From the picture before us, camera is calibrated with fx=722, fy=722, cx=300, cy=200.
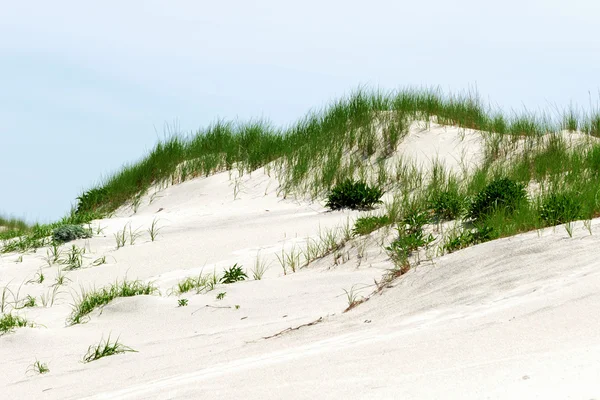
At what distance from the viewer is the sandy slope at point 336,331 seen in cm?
352

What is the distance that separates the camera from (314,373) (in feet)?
12.6

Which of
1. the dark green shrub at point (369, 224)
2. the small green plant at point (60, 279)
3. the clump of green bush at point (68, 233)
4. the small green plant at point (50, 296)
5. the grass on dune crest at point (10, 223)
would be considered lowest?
the grass on dune crest at point (10, 223)

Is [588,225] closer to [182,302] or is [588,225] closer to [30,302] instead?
[182,302]

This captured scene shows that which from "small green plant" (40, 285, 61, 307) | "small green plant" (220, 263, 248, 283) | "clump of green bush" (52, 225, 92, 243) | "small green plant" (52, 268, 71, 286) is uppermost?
"clump of green bush" (52, 225, 92, 243)

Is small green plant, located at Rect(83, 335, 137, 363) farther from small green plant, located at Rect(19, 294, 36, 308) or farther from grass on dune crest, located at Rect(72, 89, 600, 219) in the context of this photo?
grass on dune crest, located at Rect(72, 89, 600, 219)

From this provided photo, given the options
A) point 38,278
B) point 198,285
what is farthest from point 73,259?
point 198,285

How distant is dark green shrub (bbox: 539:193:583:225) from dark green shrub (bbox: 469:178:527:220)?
0.77 metres

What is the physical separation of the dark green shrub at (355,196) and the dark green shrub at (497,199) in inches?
91.5

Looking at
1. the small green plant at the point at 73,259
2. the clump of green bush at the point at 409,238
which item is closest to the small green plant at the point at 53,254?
the small green plant at the point at 73,259

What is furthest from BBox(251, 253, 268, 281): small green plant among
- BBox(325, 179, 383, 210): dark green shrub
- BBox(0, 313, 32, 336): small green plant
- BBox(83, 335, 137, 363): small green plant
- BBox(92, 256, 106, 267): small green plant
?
BBox(325, 179, 383, 210): dark green shrub

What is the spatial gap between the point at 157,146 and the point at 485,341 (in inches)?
458

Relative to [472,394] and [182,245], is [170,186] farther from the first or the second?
[472,394]

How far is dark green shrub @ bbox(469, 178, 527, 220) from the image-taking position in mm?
7422

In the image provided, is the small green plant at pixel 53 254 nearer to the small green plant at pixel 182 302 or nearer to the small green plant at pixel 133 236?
the small green plant at pixel 133 236
